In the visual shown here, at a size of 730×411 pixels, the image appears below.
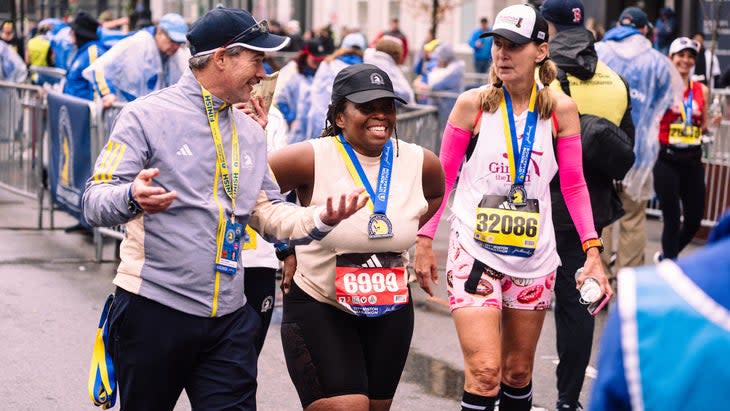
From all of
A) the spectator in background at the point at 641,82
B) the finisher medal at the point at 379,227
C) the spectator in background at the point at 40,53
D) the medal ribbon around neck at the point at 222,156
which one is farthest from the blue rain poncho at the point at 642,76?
the spectator in background at the point at 40,53

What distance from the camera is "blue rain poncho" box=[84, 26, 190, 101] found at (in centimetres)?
1020

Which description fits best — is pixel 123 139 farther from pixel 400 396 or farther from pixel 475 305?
pixel 400 396

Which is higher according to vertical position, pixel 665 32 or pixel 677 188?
pixel 665 32

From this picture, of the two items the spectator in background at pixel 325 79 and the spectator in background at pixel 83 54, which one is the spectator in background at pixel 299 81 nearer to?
the spectator in background at pixel 325 79

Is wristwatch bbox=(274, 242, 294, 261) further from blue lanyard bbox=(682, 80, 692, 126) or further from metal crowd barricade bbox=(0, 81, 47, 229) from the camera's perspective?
metal crowd barricade bbox=(0, 81, 47, 229)

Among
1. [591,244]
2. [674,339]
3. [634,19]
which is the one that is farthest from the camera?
[634,19]

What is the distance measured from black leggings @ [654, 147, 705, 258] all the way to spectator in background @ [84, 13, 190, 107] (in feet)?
12.8

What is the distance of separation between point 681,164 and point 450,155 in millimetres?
5184

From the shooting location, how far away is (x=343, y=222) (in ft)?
14.7

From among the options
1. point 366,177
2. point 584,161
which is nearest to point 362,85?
point 366,177

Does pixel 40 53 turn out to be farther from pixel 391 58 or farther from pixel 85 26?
pixel 391 58

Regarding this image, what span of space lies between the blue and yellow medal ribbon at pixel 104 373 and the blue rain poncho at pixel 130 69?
6.23m

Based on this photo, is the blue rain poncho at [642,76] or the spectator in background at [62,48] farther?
the spectator in background at [62,48]

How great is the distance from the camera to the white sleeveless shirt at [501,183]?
16.4 feet
